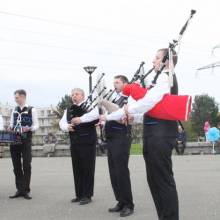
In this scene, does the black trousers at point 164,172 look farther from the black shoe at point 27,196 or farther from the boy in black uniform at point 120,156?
the black shoe at point 27,196

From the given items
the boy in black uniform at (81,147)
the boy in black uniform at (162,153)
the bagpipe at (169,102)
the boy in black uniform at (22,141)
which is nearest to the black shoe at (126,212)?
the boy in black uniform at (81,147)

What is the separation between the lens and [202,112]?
97.6 metres

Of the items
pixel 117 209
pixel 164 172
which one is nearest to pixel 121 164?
pixel 117 209

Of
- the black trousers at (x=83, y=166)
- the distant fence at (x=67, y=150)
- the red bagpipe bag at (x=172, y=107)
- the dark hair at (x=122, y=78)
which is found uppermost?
the dark hair at (x=122, y=78)

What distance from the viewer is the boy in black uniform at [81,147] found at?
28.0 ft

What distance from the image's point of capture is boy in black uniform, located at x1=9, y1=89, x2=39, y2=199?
30.3 ft

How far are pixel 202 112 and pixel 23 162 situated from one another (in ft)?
296

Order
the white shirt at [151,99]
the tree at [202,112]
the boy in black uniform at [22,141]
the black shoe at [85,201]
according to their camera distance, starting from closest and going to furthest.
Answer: the white shirt at [151,99]
the black shoe at [85,201]
the boy in black uniform at [22,141]
the tree at [202,112]

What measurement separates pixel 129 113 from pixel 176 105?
537 mm

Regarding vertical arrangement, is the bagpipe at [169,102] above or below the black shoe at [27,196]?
above

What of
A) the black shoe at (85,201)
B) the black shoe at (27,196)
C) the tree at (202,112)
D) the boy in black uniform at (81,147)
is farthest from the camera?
the tree at (202,112)

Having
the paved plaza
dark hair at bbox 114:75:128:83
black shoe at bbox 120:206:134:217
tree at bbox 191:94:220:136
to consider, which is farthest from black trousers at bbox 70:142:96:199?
tree at bbox 191:94:220:136

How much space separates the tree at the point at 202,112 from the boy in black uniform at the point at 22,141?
87877 mm

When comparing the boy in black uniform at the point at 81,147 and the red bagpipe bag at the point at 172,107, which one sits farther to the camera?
the boy in black uniform at the point at 81,147
